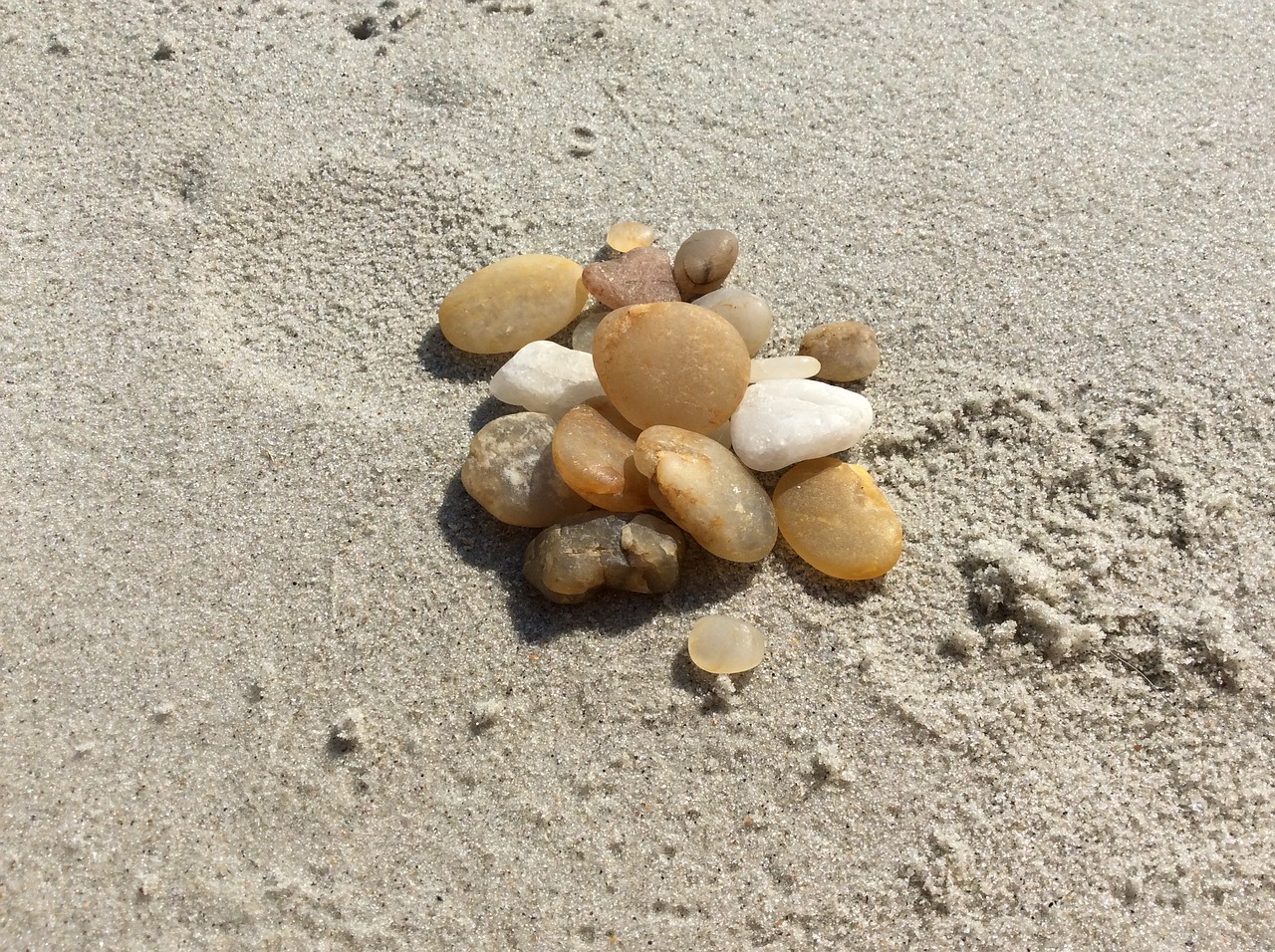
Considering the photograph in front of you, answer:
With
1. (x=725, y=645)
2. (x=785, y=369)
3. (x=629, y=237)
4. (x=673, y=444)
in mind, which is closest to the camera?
(x=725, y=645)

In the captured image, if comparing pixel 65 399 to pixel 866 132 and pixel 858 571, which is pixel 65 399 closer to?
pixel 858 571

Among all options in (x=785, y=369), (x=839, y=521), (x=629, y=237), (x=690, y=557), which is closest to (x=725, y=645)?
(x=690, y=557)

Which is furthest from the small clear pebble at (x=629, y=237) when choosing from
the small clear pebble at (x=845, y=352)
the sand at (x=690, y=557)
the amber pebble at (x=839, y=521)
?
the amber pebble at (x=839, y=521)

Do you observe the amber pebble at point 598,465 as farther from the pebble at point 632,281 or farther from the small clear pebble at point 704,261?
the small clear pebble at point 704,261

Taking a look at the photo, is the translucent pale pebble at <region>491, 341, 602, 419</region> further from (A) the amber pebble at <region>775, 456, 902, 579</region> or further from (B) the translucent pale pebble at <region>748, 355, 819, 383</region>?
(A) the amber pebble at <region>775, 456, 902, 579</region>

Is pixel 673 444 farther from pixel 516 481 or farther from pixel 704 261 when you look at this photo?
pixel 704 261

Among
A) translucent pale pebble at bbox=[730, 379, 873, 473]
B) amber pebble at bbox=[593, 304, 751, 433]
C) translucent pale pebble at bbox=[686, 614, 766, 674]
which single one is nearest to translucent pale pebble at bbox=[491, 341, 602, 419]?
amber pebble at bbox=[593, 304, 751, 433]

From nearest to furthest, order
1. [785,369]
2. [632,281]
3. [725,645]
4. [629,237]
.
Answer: [725,645]
[785,369]
[632,281]
[629,237]
